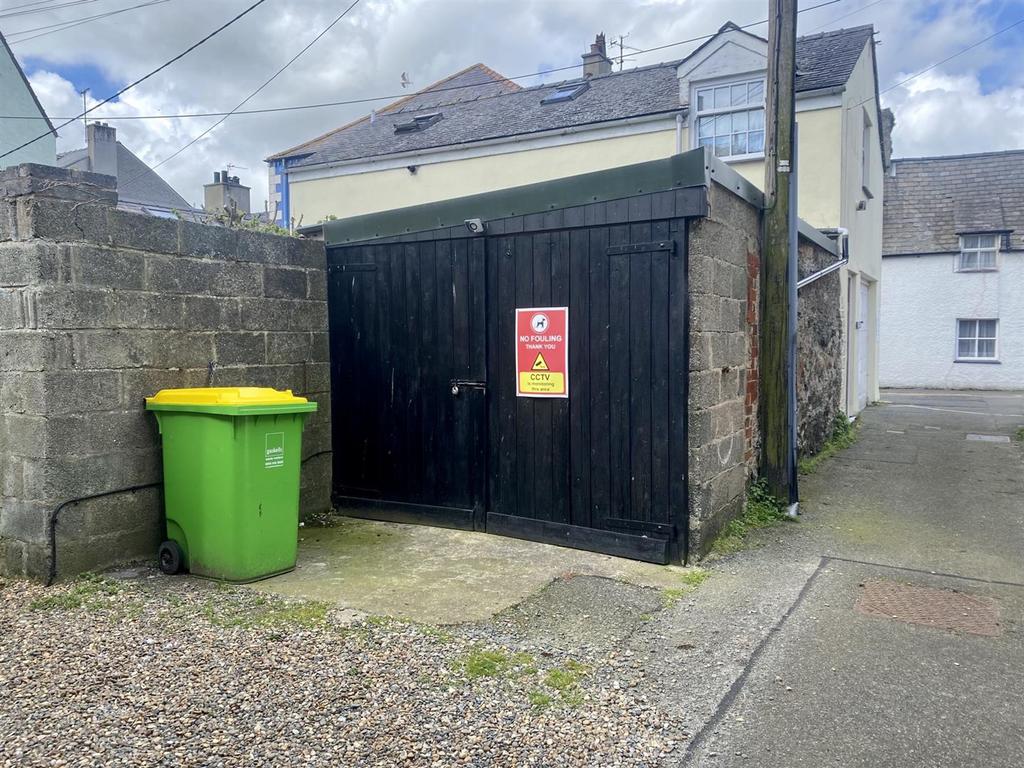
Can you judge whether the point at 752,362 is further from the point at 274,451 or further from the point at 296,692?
the point at 296,692

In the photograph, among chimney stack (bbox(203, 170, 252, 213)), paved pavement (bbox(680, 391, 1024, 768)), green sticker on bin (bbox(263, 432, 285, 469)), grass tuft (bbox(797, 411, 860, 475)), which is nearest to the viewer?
paved pavement (bbox(680, 391, 1024, 768))

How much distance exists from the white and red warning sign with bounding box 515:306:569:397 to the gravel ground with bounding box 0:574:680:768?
210cm

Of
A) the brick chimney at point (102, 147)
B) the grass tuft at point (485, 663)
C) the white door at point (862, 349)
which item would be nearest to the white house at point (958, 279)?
the white door at point (862, 349)

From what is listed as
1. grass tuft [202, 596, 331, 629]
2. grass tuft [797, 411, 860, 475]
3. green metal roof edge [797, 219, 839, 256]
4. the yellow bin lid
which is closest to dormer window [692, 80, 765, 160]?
green metal roof edge [797, 219, 839, 256]

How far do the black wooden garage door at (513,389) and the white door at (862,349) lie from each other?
9.64 m

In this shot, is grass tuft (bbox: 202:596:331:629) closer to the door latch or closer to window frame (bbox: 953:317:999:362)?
the door latch

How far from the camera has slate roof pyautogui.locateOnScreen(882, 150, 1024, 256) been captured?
2217 cm

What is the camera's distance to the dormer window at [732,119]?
12.9 metres

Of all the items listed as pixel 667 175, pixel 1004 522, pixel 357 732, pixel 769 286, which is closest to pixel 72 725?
pixel 357 732

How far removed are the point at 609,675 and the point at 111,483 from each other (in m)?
3.36

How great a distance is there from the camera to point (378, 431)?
6.60 meters

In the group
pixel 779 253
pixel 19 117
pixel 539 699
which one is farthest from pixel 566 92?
pixel 539 699

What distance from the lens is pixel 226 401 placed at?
188 inches

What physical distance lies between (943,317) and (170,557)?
74.3 ft
